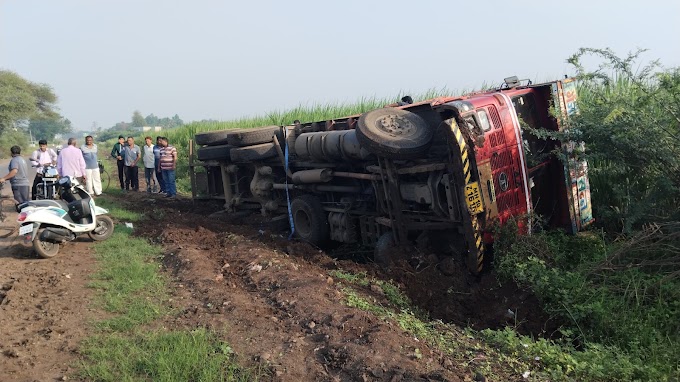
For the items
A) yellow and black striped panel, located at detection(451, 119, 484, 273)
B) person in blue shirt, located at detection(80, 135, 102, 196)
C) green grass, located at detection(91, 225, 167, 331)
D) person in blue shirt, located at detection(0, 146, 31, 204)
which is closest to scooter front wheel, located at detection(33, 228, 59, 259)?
green grass, located at detection(91, 225, 167, 331)

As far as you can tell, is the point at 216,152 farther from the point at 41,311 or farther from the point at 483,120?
the point at 483,120

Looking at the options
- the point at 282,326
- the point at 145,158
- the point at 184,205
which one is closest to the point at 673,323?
the point at 282,326

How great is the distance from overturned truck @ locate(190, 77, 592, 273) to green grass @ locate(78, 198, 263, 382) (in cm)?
266

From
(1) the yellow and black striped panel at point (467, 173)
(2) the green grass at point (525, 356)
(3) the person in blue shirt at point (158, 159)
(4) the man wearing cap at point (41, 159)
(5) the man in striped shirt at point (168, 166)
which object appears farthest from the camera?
(3) the person in blue shirt at point (158, 159)

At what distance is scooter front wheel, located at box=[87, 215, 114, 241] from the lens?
8305 millimetres

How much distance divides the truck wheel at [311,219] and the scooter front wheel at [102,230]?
113 inches

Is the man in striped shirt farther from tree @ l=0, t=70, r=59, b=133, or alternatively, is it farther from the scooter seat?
tree @ l=0, t=70, r=59, b=133

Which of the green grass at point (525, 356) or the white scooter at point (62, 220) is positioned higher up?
the white scooter at point (62, 220)

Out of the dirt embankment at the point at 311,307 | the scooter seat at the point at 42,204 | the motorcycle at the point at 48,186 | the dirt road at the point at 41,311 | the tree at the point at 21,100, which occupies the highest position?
the tree at the point at 21,100

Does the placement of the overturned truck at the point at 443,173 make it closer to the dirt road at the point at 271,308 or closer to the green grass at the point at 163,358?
the dirt road at the point at 271,308

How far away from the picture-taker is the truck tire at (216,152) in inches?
383

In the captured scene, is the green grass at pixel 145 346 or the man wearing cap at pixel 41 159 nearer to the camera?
the green grass at pixel 145 346

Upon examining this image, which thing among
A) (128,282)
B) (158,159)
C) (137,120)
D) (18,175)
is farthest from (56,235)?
(137,120)

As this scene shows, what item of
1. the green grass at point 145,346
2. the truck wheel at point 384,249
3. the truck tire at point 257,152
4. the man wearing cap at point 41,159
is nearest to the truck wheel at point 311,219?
the truck tire at point 257,152
